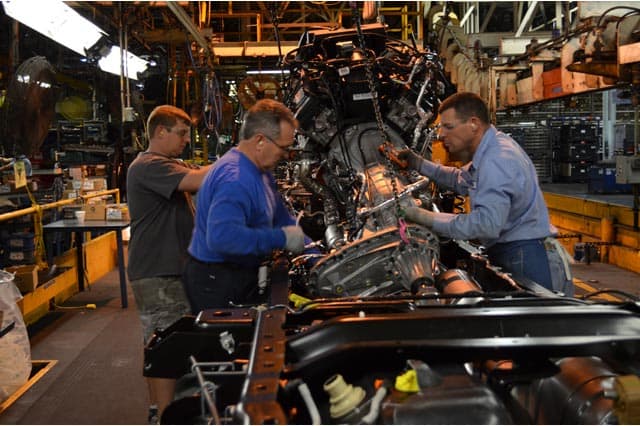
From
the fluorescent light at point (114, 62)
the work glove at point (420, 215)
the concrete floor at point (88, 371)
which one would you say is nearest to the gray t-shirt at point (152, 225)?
the concrete floor at point (88, 371)

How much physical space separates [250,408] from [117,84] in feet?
33.6

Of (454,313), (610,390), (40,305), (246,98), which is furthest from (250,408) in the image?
(246,98)

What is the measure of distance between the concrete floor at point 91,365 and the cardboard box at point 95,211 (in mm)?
984

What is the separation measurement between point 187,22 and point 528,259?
4.58 meters

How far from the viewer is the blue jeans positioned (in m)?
3.26

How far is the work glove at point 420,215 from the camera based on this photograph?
316cm

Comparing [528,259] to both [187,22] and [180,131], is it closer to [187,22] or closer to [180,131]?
[180,131]

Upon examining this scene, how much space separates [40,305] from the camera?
6109 mm

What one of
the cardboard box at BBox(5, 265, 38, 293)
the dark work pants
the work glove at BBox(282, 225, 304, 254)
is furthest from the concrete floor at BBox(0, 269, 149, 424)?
the work glove at BBox(282, 225, 304, 254)

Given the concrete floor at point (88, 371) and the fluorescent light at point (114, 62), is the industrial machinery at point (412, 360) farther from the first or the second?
the fluorescent light at point (114, 62)

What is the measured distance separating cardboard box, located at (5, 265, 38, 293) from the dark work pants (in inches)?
136

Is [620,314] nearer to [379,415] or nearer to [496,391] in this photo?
[496,391]

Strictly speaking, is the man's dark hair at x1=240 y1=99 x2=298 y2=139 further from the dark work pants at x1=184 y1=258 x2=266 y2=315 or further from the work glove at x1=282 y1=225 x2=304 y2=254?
the dark work pants at x1=184 y1=258 x2=266 y2=315

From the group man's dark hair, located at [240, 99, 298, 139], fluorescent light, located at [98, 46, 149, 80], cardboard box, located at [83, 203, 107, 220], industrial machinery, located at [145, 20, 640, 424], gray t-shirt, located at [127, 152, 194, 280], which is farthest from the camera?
fluorescent light, located at [98, 46, 149, 80]
